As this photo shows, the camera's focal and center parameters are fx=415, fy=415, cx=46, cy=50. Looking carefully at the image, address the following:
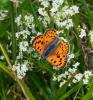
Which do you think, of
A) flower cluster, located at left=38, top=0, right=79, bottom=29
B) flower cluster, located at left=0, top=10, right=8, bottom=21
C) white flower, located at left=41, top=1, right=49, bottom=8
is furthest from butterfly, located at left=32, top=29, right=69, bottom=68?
flower cluster, located at left=0, top=10, right=8, bottom=21

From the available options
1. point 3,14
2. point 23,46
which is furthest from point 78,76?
point 3,14

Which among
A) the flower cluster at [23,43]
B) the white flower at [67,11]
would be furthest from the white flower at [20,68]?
the white flower at [67,11]

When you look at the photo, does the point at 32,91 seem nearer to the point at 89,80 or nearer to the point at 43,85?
the point at 43,85

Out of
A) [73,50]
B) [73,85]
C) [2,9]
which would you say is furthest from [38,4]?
[73,85]

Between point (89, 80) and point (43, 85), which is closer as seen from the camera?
point (89, 80)

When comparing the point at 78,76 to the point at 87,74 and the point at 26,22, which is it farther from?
the point at 26,22

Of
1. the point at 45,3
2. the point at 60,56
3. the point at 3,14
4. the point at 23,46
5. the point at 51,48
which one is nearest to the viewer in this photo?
the point at 60,56

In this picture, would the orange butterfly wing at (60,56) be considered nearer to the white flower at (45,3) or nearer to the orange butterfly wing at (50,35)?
the orange butterfly wing at (50,35)
